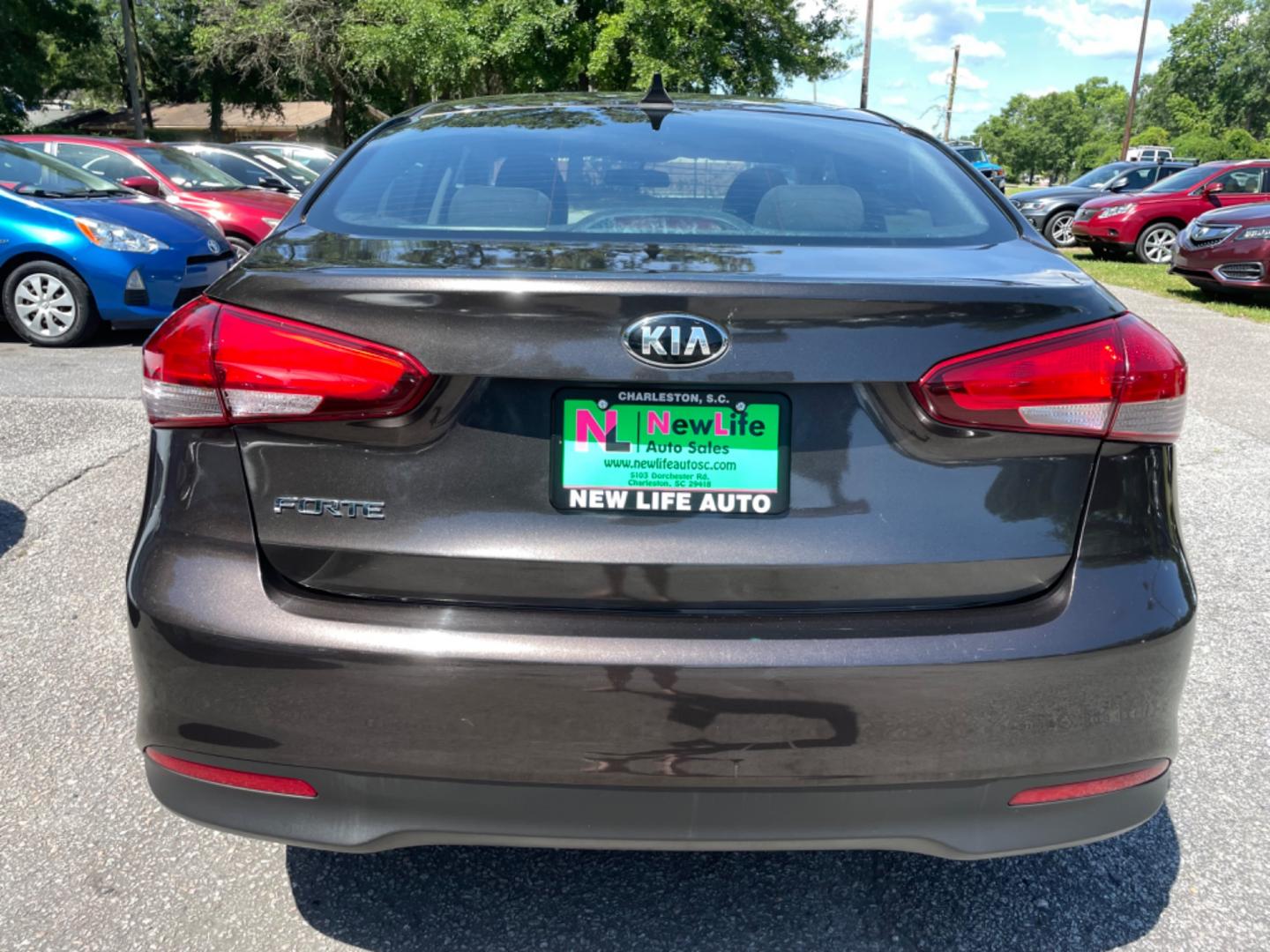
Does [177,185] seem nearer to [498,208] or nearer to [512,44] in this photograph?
[498,208]

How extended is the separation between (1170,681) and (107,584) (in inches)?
135

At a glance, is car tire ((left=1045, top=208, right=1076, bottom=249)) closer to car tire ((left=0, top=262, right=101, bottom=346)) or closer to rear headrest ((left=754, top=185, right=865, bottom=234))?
car tire ((left=0, top=262, right=101, bottom=346))

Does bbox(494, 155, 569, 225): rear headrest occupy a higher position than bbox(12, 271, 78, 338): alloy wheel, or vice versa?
bbox(494, 155, 569, 225): rear headrest

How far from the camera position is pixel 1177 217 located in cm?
1670

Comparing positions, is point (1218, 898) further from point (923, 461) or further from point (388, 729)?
point (388, 729)

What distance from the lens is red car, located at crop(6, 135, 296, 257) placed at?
10.8 metres

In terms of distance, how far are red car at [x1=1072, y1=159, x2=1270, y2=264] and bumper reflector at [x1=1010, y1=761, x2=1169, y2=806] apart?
16.6 metres

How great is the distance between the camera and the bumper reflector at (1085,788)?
6.07ft

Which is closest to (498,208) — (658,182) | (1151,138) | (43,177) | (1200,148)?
(658,182)

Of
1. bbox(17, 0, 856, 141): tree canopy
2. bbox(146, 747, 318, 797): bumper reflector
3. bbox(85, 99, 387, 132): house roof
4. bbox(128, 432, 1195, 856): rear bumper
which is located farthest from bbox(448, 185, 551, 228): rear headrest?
bbox(85, 99, 387, 132): house roof

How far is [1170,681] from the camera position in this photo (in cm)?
189

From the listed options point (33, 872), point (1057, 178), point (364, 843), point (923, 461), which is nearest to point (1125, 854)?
point (923, 461)

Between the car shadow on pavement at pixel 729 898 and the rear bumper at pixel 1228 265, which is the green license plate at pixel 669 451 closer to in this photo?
the car shadow on pavement at pixel 729 898

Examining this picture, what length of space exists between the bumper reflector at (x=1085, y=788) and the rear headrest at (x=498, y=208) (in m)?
1.40
